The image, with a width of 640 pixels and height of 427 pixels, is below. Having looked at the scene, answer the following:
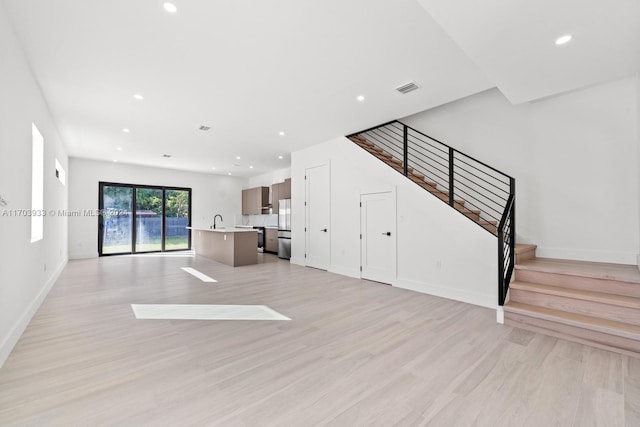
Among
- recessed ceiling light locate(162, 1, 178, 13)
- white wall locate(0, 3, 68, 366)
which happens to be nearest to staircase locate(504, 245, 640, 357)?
recessed ceiling light locate(162, 1, 178, 13)

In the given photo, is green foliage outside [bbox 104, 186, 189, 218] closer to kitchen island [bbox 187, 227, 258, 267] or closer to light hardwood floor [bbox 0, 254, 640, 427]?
kitchen island [bbox 187, 227, 258, 267]

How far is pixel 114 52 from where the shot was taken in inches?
119

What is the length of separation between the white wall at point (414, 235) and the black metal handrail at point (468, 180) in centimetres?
27

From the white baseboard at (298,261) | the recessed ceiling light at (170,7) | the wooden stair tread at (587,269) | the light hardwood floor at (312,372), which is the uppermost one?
the recessed ceiling light at (170,7)

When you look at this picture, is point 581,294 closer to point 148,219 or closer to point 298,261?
point 298,261

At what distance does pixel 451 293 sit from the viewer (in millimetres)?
4297

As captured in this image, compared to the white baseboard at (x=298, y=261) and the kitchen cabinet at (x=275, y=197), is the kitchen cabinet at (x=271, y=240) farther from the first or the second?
the white baseboard at (x=298, y=261)

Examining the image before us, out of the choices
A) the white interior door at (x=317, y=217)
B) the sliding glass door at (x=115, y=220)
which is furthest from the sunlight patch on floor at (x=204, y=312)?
the sliding glass door at (x=115, y=220)

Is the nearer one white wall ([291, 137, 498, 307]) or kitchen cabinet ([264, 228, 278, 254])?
white wall ([291, 137, 498, 307])

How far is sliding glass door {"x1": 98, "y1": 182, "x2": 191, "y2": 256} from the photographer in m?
9.00

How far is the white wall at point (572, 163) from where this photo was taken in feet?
12.1

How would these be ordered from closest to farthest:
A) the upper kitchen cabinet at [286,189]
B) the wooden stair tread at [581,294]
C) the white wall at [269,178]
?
1. the wooden stair tread at [581,294]
2. the upper kitchen cabinet at [286,189]
3. the white wall at [269,178]

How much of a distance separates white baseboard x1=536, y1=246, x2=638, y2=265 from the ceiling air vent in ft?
10.2

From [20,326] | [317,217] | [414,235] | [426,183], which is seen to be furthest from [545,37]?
[20,326]
